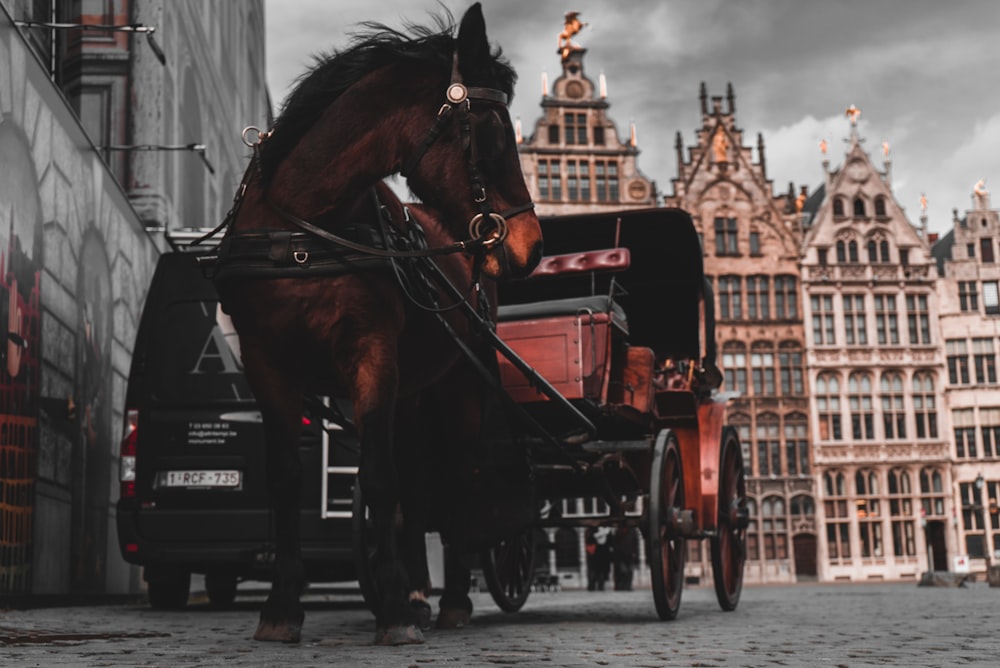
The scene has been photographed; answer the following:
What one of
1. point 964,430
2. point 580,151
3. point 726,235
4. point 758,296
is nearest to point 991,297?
point 964,430

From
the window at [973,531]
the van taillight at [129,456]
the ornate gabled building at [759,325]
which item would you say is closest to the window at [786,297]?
the ornate gabled building at [759,325]

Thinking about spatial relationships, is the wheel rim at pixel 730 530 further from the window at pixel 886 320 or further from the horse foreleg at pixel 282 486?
the window at pixel 886 320

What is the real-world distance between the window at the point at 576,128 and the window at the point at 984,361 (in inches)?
651

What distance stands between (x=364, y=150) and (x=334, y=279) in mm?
528

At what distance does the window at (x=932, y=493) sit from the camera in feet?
137

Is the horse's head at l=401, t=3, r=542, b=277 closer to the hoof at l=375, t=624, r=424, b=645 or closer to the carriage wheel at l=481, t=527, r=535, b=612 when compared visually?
the hoof at l=375, t=624, r=424, b=645

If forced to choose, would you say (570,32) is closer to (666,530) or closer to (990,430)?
(990,430)

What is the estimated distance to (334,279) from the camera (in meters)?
4.43

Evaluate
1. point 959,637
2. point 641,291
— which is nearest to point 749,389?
point 641,291

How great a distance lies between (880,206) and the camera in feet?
142

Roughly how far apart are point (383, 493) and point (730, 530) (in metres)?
4.74

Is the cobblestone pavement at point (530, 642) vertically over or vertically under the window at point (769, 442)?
under

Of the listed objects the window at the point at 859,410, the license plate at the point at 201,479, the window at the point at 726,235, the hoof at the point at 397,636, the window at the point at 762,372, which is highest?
the window at the point at 726,235

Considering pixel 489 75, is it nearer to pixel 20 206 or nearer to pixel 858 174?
pixel 20 206
